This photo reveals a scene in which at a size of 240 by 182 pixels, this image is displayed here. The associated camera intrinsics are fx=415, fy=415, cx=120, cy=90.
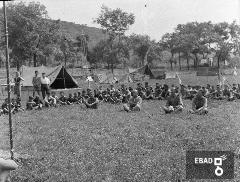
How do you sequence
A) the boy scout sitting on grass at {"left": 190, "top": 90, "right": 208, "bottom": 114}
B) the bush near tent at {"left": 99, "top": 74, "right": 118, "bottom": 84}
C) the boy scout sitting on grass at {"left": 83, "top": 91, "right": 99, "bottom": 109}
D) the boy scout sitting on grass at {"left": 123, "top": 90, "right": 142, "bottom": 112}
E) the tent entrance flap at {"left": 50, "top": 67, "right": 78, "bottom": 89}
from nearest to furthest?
1. the boy scout sitting on grass at {"left": 190, "top": 90, "right": 208, "bottom": 114}
2. the boy scout sitting on grass at {"left": 123, "top": 90, "right": 142, "bottom": 112}
3. the boy scout sitting on grass at {"left": 83, "top": 91, "right": 99, "bottom": 109}
4. the tent entrance flap at {"left": 50, "top": 67, "right": 78, "bottom": 89}
5. the bush near tent at {"left": 99, "top": 74, "right": 118, "bottom": 84}

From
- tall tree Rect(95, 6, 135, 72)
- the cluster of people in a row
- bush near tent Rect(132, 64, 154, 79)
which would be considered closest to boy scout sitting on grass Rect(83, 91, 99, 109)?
the cluster of people in a row

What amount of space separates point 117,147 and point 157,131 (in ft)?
7.86

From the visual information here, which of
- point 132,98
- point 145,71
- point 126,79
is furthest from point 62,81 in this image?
point 145,71

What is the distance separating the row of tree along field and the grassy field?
32.4 meters

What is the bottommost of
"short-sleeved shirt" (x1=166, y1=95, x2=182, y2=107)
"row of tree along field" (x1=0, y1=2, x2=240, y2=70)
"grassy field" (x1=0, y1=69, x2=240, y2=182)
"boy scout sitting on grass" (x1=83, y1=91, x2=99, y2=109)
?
"grassy field" (x1=0, y1=69, x2=240, y2=182)

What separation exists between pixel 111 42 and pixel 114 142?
56436 mm

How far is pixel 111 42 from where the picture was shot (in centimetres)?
6556

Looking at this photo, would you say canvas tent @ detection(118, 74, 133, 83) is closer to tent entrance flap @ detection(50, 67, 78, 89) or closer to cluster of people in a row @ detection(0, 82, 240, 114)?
tent entrance flap @ detection(50, 67, 78, 89)

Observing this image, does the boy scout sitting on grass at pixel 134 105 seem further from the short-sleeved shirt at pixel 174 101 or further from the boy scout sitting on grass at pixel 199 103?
the boy scout sitting on grass at pixel 199 103

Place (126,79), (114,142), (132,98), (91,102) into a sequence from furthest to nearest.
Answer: (126,79)
(91,102)
(132,98)
(114,142)

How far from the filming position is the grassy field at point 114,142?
285 inches

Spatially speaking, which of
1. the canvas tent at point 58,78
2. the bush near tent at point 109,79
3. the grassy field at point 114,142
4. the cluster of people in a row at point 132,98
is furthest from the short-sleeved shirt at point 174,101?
the bush near tent at point 109,79

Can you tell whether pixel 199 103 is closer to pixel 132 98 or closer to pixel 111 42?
pixel 132 98

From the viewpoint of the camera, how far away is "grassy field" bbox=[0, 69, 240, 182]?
724 centimetres
